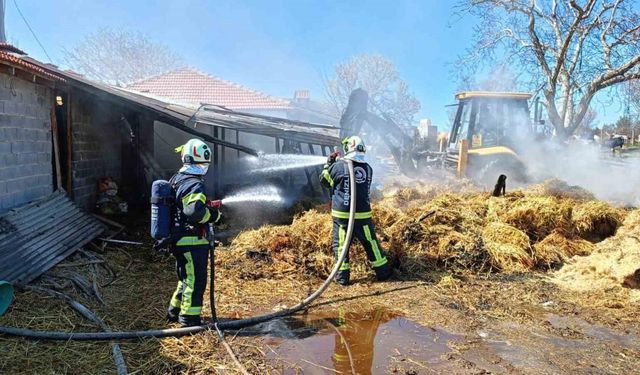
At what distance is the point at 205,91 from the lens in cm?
2675

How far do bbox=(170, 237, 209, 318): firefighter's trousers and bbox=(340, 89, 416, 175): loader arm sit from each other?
321 inches

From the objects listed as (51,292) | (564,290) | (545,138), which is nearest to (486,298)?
(564,290)

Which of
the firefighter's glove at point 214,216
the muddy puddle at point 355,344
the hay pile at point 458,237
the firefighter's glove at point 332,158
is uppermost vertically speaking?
the firefighter's glove at point 332,158

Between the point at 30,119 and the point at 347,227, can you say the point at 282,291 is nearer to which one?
the point at 347,227

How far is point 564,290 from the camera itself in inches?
221

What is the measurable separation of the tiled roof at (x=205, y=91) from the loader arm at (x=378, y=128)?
44.2ft

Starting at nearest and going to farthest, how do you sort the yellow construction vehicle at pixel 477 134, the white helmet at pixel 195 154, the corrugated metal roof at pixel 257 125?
1. the white helmet at pixel 195 154
2. the corrugated metal roof at pixel 257 125
3. the yellow construction vehicle at pixel 477 134

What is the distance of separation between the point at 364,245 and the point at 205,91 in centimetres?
2336

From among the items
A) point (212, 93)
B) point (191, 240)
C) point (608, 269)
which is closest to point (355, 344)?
point (191, 240)

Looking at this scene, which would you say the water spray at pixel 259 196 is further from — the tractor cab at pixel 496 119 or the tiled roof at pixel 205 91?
the tiled roof at pixel 205 91

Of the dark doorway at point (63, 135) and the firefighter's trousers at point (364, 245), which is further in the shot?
the dark doorway at point (63, 135)

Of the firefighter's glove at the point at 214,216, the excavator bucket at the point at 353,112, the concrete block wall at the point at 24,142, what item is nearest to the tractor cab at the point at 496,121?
the excavator bucket at the point at 353,112

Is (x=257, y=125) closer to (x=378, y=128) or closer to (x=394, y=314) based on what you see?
(x=378, y=128)

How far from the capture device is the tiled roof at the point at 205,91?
26.0 meters
